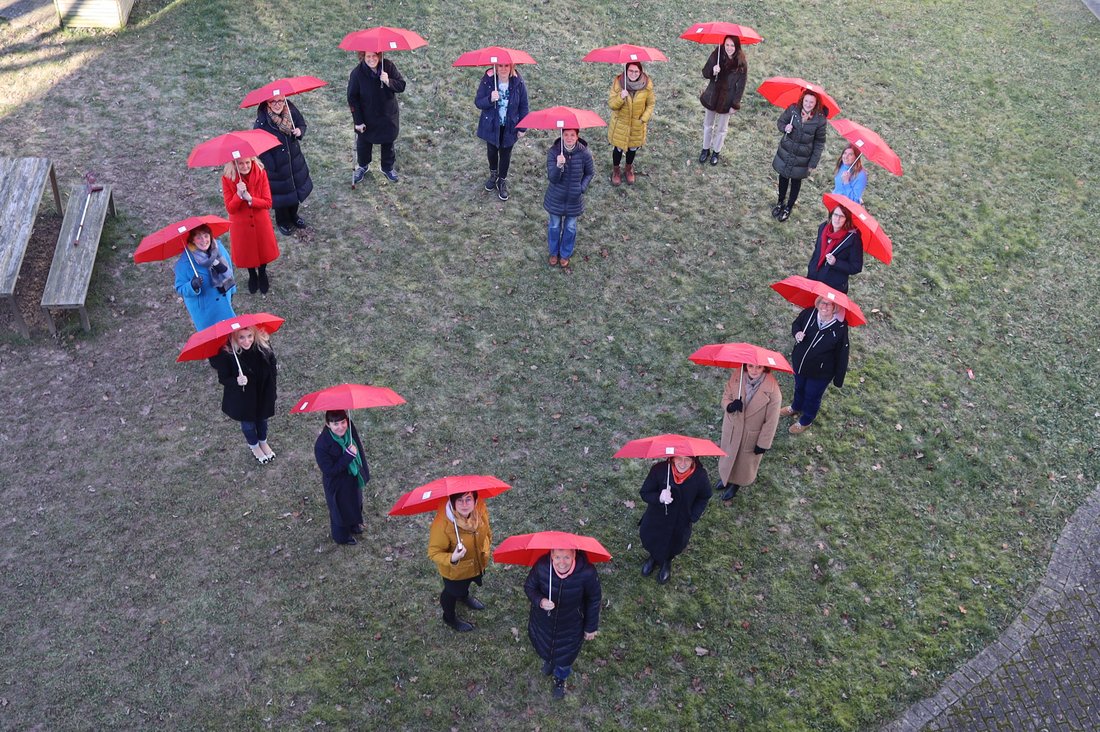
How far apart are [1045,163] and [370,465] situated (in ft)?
38.0

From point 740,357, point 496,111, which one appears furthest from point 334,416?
point 496,111

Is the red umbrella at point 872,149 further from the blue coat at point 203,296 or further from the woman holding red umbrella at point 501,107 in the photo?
the blue coat at point 203,296

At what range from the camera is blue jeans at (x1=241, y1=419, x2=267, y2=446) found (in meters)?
8.88

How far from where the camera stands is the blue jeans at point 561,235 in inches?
441

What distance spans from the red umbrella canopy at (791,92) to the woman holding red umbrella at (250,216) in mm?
6485

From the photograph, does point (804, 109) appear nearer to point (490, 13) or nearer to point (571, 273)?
point (571, 273)

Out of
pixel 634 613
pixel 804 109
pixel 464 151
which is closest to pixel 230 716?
pixel 634 613

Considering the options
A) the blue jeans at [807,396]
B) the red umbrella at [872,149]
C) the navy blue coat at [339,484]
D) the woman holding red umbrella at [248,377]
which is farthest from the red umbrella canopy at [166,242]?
the red umbrella at [872,149]

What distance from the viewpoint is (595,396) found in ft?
33.3

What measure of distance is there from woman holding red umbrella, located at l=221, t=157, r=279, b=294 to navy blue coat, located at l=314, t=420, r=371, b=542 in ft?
10.9

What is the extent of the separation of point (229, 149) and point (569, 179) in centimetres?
389

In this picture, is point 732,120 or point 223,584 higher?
point 732,120

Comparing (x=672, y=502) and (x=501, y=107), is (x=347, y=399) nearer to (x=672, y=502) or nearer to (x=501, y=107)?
(x=672, y=502)

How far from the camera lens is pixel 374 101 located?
11.5 m
